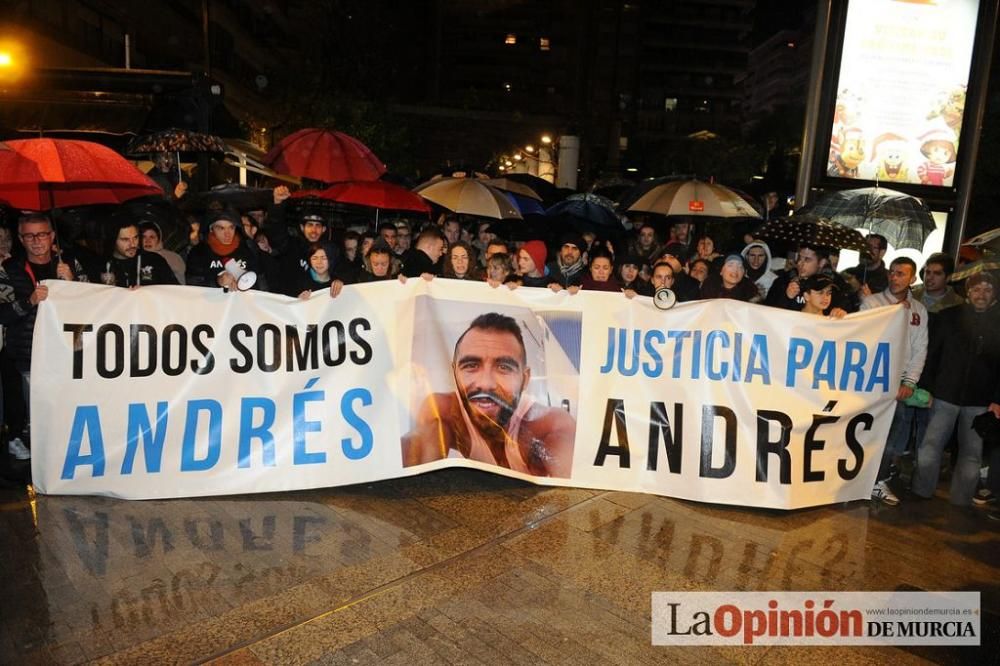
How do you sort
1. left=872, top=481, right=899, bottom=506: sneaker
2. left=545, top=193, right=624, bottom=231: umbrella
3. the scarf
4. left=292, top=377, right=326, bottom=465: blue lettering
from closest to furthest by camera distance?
left=292, top=377, right=326, bottom=465: blue lettering
left=872, top=481, right=899, bottom=506: sneaker
the scarf
left=545, top=193, right=624, bottom=231: umbrella

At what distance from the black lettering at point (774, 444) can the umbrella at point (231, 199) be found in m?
6.25

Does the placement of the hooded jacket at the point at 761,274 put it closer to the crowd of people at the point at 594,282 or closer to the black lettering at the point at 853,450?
the crowd of people at the point at 594,282

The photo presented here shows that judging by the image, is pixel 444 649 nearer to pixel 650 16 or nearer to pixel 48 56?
pixel 48 56

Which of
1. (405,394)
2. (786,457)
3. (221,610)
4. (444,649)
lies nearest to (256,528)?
(221,610)

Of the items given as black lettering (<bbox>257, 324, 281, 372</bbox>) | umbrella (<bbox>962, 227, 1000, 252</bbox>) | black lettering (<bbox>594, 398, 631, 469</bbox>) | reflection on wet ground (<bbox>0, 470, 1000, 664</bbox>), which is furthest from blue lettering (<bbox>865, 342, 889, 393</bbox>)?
black lettering (<bbox>257, 324, 281, 372</bbox>)

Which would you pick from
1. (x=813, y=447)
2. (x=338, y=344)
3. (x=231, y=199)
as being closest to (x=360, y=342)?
(x=338, y=344)

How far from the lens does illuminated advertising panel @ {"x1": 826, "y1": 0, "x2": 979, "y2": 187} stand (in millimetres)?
10016

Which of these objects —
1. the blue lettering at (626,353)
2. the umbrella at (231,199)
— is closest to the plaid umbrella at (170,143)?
the umbrella at (231,199)

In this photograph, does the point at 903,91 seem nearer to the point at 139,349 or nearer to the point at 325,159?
the point at 325,159

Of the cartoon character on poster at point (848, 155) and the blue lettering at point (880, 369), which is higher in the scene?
the cartoon character on poster at point (848, 155)

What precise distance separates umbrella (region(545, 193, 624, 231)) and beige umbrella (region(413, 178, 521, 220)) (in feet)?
5.94

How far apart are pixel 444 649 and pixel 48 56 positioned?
22.0m

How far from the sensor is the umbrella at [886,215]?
28.0ft

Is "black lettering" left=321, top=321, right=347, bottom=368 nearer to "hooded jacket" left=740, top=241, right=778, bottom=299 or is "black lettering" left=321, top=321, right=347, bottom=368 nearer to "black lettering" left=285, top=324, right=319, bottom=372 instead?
→ "black lettering" left=285, top=324, right=319, bottom=372
